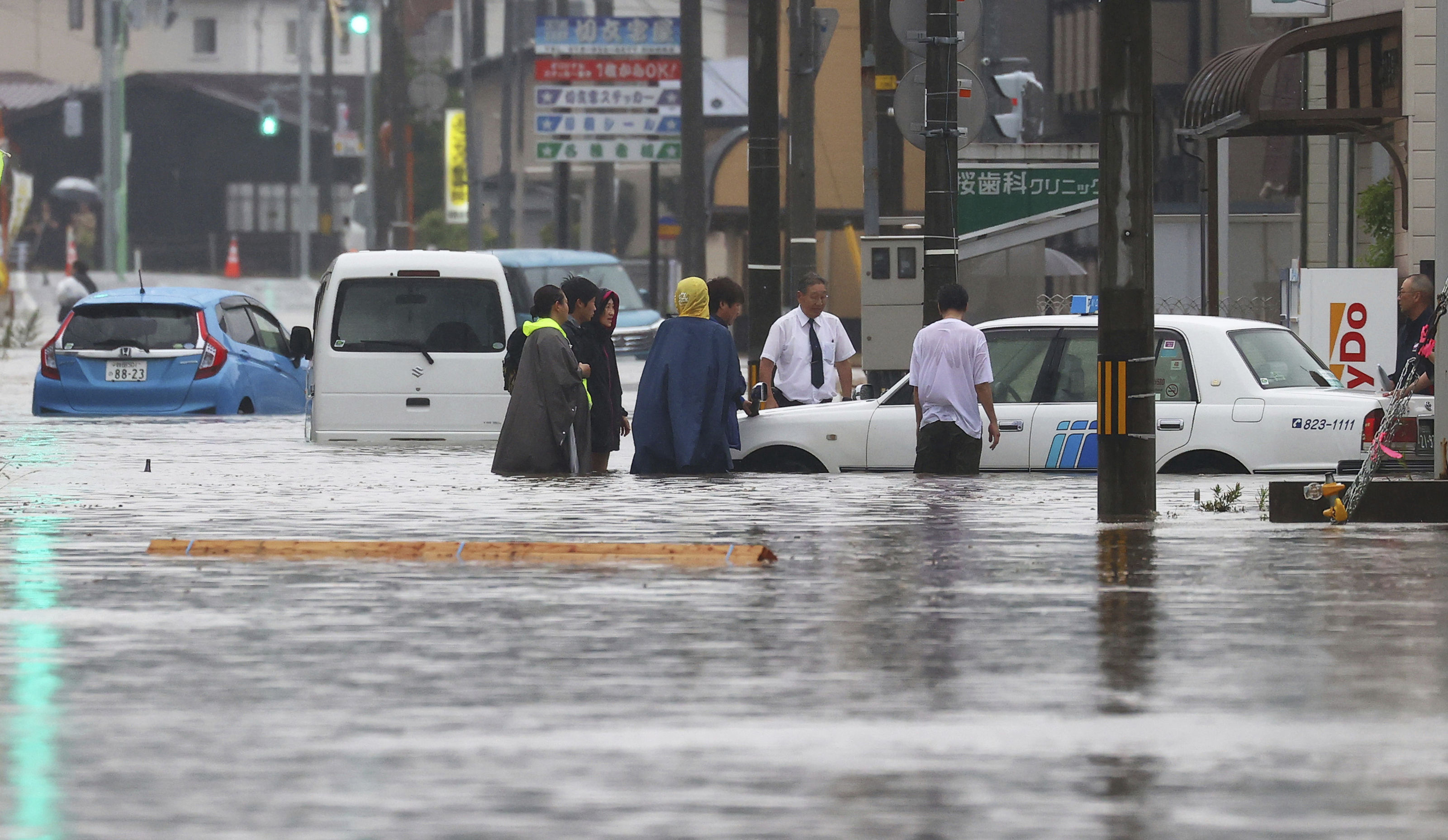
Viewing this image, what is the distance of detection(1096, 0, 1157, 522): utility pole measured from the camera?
46.1 ft

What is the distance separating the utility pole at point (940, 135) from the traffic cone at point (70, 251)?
28645mm

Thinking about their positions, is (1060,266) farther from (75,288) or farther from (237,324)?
(75,288)

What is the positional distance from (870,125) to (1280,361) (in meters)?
11.6

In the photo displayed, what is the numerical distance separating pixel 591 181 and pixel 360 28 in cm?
1986

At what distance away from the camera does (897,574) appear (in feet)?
38.7

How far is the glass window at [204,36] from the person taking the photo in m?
103

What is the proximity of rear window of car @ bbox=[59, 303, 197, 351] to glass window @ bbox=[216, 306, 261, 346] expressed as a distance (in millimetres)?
391

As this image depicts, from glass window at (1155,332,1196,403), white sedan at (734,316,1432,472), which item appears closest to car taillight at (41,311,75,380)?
white sedan at (734,316,1432,472)

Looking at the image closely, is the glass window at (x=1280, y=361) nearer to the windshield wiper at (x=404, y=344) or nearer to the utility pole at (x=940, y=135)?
the utility pole at (x=940, y=135)

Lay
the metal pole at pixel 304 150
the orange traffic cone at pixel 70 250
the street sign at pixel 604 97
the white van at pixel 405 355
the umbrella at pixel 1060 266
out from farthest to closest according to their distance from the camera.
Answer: the metal pole at pixel 304 150 → the orange traffic cone at pixel 70 250 → the street sign at pixel 604 97 → the umbrella at pixel 1060 266 → the white van at pixel 405 355

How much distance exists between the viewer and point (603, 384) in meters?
17.5

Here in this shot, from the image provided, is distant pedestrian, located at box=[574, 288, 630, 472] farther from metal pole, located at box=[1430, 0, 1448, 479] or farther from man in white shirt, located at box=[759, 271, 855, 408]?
metal pole, located at box=[1430, 0, 1448, 479]

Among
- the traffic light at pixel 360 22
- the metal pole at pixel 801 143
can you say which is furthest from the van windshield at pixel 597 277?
the traffic light at pixel 360 22

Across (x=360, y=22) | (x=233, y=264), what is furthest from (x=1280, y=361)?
(x=233, y=264)
